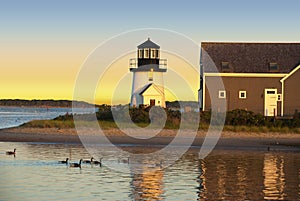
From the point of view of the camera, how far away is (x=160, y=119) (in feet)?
134

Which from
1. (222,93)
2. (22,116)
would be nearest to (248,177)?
(222,93)

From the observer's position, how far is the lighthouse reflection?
752 inches

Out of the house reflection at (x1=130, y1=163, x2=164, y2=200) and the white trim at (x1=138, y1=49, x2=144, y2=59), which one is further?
the white trim at (x1=138, y1=49, x2=144, y2=59)

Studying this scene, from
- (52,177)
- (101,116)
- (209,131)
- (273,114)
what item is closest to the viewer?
(52,177)

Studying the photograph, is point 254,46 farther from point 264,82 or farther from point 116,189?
point 116,189

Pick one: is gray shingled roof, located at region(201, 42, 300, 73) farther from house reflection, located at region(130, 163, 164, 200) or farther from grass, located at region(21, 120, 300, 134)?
house reflection, located at region(130, 163, 164, 200)

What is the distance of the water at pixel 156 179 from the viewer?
18938 mm

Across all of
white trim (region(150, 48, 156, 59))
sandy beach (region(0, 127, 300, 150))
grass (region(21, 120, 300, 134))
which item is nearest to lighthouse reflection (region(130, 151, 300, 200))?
sandy beach (region(0, 127, 300, 150))

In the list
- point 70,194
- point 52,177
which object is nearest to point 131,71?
point 52,177

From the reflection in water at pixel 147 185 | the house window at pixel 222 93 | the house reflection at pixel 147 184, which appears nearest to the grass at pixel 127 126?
the house window at pixel 222 93

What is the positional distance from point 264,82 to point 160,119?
9.63 metres

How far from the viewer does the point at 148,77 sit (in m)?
49.1

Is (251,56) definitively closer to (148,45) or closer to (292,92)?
(292,92)

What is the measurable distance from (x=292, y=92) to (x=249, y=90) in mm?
2801
